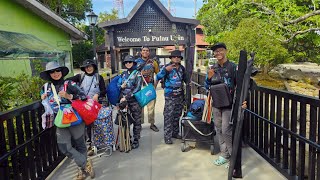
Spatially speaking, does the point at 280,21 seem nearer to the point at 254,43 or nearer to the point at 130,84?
the point at 254,43

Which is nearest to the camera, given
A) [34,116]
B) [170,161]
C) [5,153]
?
[5,153]

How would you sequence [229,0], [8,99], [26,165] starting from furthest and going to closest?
[229,0] < [8,99] < [26,165]

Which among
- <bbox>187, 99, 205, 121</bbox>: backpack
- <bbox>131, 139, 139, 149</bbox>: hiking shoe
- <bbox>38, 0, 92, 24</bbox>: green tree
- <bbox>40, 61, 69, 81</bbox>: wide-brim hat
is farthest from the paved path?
<bbox>38, 0, 92, 24</bbox>: green tree

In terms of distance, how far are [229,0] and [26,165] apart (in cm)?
1314

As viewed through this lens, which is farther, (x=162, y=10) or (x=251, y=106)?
(x=162, y=10)

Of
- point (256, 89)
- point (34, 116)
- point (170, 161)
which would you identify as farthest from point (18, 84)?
point (256, 89)

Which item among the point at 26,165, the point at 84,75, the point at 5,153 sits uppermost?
the point at 84,75

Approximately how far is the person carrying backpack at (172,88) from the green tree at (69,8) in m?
17.4

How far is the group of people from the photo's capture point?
3.44 m

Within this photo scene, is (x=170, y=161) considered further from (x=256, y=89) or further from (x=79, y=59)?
(x=79, y=59)

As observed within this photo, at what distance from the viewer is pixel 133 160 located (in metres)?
4.41

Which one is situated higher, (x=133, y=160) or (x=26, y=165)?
(x=26, y=165)

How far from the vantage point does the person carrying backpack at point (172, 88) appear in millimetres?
4820

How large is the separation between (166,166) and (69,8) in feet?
92.7
